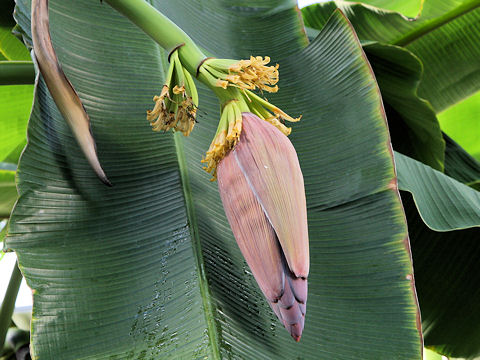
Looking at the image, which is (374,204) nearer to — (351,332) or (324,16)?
(351,332)

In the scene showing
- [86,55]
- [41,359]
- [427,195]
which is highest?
[86,55]

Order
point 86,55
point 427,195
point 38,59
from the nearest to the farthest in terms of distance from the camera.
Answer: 1. point 38,59
2. point 86,55
3. point 427,195

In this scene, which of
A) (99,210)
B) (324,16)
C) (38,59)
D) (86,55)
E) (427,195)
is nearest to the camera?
(38,59)

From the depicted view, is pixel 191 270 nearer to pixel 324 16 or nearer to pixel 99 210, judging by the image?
pixel 99 210

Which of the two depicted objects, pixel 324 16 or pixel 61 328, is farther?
pixel 324 16

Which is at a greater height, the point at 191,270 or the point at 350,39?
the point at 350,39

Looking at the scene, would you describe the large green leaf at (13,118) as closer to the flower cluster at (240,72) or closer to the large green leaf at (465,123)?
the flower cluster at (240,72)

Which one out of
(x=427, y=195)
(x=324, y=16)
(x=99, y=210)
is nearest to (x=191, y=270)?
(x=99, y=210)

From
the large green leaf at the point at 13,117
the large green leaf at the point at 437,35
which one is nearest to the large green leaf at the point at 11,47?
the large green leaf at the point at 13,117

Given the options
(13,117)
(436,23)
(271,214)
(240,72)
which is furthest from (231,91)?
(436,23)
